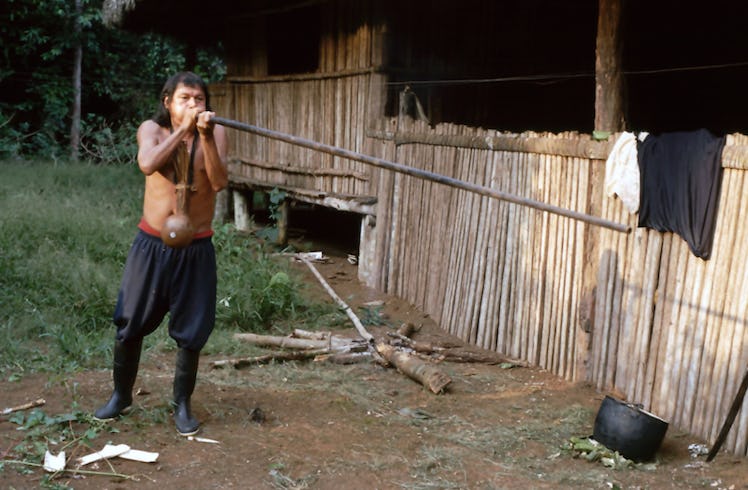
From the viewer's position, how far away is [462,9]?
8.45 metres

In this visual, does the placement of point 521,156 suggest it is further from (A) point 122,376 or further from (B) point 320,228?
(B) point 320,228

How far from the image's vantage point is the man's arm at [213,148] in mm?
3814

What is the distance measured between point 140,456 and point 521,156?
348 cm

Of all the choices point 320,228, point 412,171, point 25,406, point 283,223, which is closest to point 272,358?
point 25,406

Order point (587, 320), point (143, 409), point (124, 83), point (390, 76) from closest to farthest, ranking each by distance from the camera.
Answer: point (143, 409)
point (587, 320)
point (390, 76)
point (124, 83)

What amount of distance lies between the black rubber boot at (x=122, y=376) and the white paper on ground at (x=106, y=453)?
14.5 inches

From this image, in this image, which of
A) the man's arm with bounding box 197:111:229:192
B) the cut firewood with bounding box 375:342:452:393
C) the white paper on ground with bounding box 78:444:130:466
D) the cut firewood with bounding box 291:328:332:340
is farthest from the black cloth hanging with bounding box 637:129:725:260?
the white paper on ground with bounding box 78:444:130:466

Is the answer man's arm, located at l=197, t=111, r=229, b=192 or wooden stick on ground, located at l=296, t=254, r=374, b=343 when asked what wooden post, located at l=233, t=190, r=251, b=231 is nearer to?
wooden stick on ground, located at l=296, t=254, r=374, b=343

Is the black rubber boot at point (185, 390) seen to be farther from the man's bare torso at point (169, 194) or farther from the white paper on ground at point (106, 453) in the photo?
the man's bare torso at point (169, 194)

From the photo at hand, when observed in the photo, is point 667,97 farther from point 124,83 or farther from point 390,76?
point 124,83

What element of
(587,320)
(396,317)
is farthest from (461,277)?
(587,320)

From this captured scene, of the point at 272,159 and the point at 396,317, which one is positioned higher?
the point at 272,159

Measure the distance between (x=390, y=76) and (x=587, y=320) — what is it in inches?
154

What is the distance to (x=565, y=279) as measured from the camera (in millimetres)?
5410
